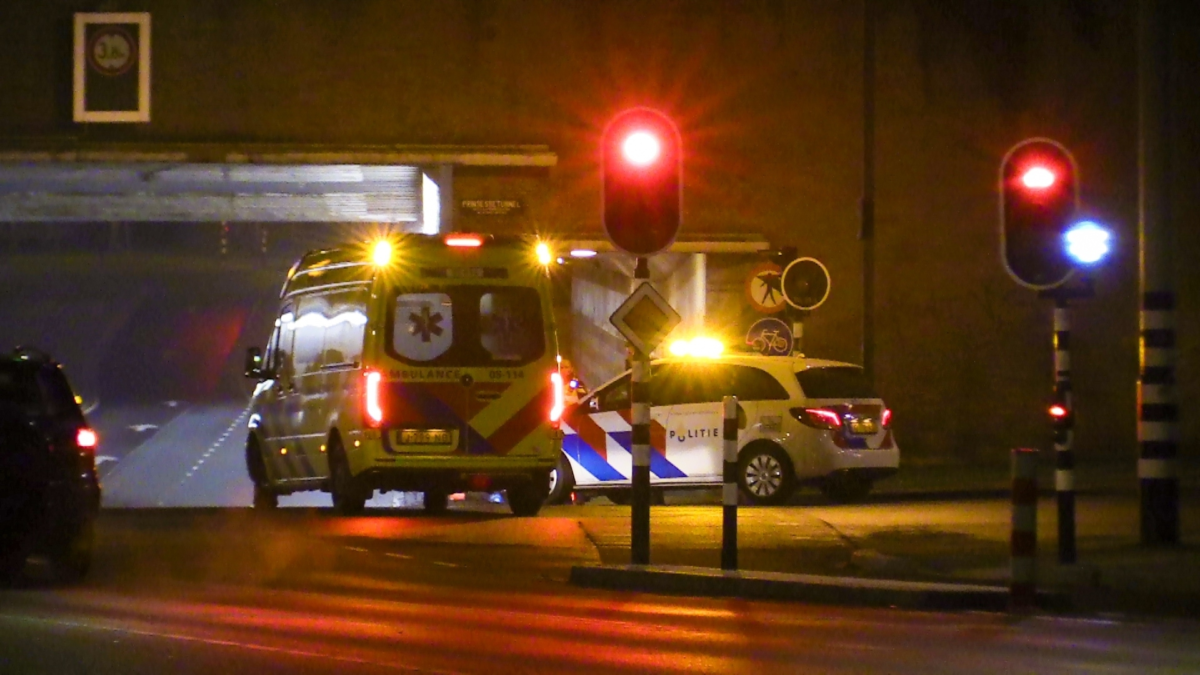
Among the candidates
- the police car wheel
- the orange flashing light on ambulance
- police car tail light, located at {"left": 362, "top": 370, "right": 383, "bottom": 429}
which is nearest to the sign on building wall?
the police car wheel

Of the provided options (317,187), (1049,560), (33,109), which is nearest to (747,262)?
(317,187)

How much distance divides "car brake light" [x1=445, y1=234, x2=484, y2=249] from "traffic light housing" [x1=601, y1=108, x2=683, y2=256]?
4.23 m

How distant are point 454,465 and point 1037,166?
21.6 ft

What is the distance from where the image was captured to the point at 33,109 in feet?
73.5

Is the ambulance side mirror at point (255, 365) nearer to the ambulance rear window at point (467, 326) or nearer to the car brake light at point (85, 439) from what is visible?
the ambulance rear window at point (467, 326)

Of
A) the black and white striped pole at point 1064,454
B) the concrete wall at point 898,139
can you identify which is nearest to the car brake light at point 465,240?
the black and white striped pole at point 1064,454

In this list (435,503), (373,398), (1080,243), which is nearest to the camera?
(1080,243)

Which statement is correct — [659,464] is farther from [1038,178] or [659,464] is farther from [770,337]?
[1038,178]

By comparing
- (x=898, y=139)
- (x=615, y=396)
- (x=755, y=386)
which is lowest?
(x=615, y=396)

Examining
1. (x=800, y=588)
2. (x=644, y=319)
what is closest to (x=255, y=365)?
(x=644, y=319)

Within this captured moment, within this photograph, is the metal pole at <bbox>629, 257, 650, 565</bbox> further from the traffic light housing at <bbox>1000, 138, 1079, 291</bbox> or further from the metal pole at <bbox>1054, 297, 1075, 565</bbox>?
the metal pole at <bbox>1054, 297, 1075, 565</bbox>

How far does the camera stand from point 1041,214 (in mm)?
11672

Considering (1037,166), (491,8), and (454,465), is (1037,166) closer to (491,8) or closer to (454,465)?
(454,465)

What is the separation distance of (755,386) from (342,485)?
4.57 metres
